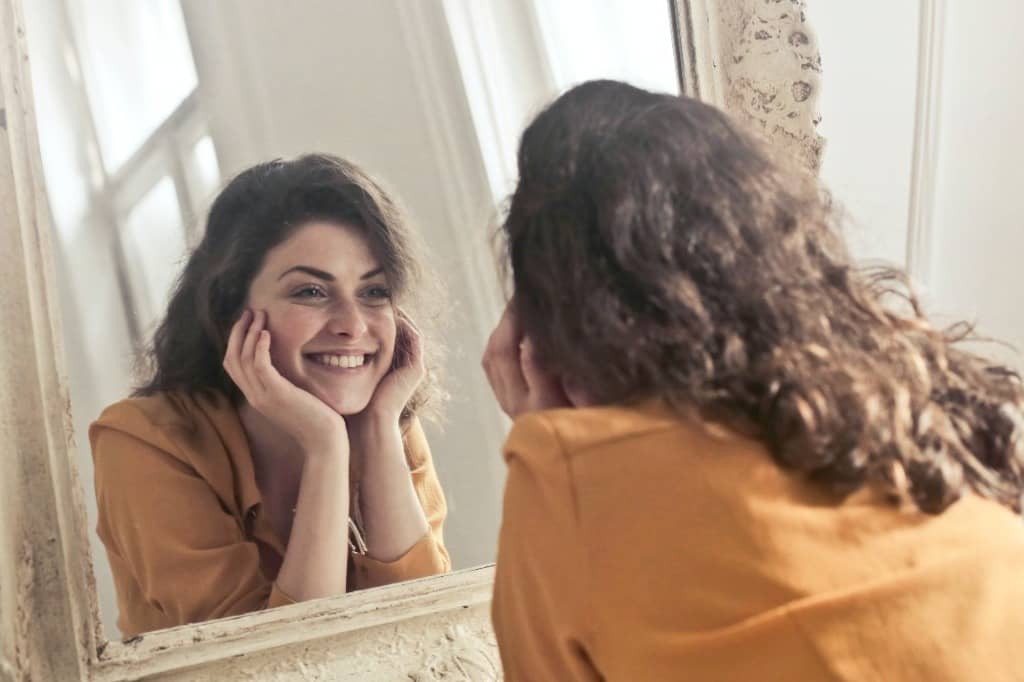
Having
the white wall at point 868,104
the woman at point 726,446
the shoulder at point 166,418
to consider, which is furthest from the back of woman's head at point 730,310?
the white wall at point 868,104

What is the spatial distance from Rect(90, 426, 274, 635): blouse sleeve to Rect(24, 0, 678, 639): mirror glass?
0.01 m

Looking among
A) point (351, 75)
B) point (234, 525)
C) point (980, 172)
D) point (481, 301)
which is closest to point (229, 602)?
point (234, 525)

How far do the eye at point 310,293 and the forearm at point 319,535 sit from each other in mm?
174

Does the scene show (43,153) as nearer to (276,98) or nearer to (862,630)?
(276,98)

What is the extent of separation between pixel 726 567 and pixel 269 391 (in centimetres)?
56

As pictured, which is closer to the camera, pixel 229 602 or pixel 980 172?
pixel 229 602

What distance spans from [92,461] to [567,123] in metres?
0.57

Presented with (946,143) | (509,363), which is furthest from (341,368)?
(946,143)

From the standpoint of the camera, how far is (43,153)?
1.00 meters

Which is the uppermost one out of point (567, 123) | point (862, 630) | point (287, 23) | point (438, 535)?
point (287, 23)

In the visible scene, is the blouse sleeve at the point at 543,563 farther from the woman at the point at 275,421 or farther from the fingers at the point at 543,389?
the woman at the point at 275,421

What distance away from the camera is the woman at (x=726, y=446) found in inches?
27.7

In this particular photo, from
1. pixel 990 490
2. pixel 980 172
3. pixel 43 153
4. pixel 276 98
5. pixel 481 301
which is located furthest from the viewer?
pixel 980 172

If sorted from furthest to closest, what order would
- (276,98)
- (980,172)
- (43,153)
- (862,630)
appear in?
(980,172) < (276,98) < (43,153) < (862,630)
